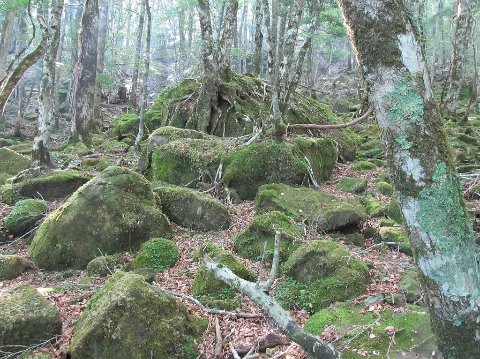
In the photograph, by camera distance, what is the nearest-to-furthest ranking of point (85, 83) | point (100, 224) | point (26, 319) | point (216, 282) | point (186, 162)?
point (26, 319)
point (216, 282)
point (100, 224)
point (186, 162)
point (85, 83)

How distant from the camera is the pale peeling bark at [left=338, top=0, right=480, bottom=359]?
8.33 feet

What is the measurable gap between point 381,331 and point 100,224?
4.92 metres

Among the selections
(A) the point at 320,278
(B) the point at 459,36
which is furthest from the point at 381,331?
(B) the point at 459,36

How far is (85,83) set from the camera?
16234 millimetres

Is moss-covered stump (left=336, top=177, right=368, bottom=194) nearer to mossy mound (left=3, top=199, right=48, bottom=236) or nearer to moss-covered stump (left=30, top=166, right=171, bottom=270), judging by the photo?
moss-covered stump (left=30, top=166, right=171, bottom=270)

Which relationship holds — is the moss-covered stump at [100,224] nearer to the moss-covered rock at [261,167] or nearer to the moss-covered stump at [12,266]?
the moss-covered stump at [12,266]

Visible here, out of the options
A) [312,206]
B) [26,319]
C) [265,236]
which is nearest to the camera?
[26,319]

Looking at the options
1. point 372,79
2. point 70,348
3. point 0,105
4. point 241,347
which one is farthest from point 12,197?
point 372,79

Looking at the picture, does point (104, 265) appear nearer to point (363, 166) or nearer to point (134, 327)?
point (134, 327)

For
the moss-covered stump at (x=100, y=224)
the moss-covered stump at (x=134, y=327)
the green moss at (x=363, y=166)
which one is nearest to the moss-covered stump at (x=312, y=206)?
the moss-covered stump at (x=100, y=224)

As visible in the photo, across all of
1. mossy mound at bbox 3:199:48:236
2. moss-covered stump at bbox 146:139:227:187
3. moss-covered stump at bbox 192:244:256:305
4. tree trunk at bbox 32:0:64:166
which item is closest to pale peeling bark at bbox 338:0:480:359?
moss-covered stump at bbox 192:244:256:305

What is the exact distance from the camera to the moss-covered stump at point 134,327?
169 inches

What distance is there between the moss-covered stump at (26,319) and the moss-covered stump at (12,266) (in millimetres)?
1949

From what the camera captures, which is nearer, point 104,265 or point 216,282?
point 216,282
